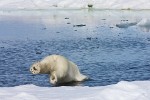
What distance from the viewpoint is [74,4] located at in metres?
150

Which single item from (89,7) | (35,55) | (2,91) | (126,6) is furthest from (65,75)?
(89,7)

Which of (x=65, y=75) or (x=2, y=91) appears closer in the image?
(x=2, y=91)

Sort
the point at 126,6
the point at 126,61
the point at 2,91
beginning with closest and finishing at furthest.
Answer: the point at 2,91 → the point at 126,61 → the point at 126,6

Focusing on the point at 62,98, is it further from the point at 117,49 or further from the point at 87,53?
the point at 117,49

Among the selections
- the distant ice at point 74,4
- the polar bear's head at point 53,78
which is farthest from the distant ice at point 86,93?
the distant ice at point 74,4

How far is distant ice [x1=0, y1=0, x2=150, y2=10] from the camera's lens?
132 meters

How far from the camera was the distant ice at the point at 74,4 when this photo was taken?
131750 mm

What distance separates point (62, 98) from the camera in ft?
44.2

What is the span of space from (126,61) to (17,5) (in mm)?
130327

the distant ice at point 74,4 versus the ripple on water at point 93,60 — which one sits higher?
the distant ice at point 74,4

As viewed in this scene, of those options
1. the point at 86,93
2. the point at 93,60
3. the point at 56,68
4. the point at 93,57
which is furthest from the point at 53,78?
the point at 93,57

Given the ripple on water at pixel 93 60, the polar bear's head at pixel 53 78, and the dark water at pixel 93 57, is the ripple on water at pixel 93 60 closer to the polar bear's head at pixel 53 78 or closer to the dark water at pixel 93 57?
the dark water at pixel 93 57

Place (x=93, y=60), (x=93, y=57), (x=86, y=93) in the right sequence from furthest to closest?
(x=93, y=57) → (x=93, y=60) → (x=86, y=93)

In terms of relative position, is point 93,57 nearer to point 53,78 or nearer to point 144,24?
point 53,78
